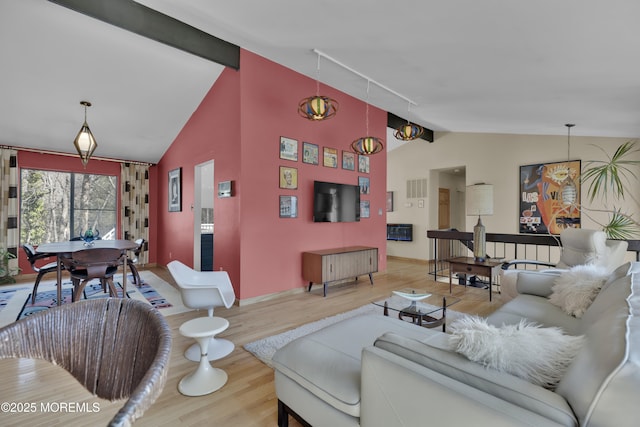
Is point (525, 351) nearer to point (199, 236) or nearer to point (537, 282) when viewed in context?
point (537, 282)

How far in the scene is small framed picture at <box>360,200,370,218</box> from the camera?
5.58 metres

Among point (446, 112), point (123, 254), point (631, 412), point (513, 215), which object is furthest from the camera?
point (513, 215)

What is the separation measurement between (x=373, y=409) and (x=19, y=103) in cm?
589

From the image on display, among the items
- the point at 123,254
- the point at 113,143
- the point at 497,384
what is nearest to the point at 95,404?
the point at 123,254

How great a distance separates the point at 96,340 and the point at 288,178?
3.47 m

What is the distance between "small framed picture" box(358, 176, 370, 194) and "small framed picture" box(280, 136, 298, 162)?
5.05 ft

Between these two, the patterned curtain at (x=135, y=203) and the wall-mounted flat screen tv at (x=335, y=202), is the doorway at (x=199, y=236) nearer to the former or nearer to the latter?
the wall-mounted flat screen tv at (x=335, y=202)

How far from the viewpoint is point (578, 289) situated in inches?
83.9

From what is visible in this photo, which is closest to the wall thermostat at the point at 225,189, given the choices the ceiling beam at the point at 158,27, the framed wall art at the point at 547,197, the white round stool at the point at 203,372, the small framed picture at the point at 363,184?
the ceiling beam at the point at 158,27

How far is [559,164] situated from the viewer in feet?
18.6

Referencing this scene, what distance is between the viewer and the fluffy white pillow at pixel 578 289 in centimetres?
206

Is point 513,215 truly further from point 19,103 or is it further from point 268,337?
point 19,103

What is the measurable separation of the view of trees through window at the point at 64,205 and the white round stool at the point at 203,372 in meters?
5.19

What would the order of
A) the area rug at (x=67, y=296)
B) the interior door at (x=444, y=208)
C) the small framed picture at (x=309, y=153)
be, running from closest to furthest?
the area rug at (x=67, y=296)
the small framed picture at (x=309, y=153)
the interior door at (x=444, y=208)
